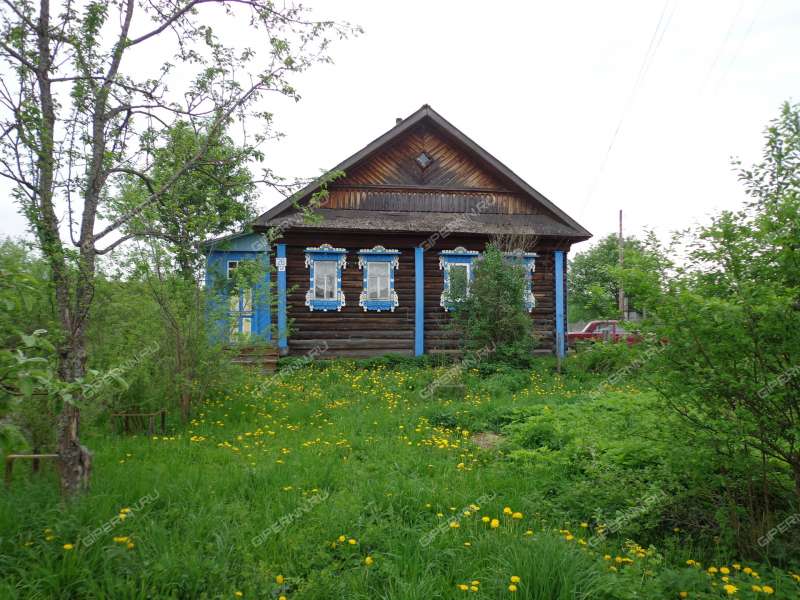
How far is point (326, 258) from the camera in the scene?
555 inches

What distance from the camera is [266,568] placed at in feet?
10.5

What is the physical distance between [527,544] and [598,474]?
5.57 ft

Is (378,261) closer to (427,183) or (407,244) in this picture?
(407,244)

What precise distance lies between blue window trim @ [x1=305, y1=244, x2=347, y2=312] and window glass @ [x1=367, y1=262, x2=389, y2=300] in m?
0.80

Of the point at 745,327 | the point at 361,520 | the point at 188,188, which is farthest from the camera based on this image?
the point at 188,188

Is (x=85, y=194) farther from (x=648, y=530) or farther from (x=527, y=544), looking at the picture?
(x=648, y=530)

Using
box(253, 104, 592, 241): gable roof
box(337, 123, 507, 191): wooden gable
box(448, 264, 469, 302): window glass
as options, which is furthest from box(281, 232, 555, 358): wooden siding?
box(337, 123, 507, 191): wooden gable

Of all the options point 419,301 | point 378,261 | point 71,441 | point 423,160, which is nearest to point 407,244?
point 378,261

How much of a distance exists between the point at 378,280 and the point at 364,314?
3.46 ft

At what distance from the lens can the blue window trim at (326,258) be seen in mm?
13992

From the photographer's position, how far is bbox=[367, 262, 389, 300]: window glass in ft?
47.2

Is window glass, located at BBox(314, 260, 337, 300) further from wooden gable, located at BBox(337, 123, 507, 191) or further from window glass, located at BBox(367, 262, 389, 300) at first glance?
wooden gable, located at BBox(337, 123, 507, 191)

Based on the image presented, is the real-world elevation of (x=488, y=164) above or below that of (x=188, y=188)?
above

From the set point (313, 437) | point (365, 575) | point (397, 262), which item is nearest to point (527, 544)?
point (365, 575)
